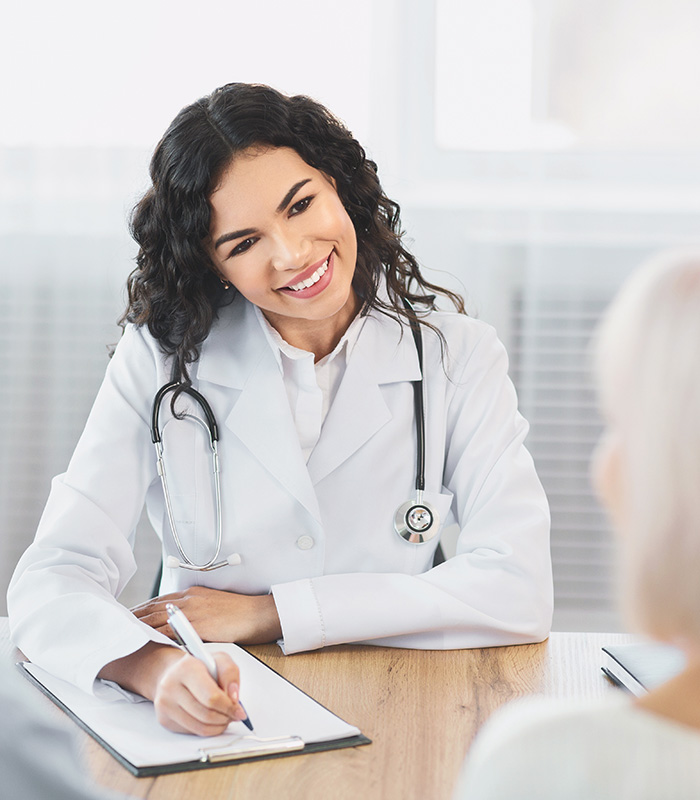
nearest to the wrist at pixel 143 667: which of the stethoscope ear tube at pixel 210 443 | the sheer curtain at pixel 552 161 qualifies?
the stethoscope ear tube at pixel 210 443

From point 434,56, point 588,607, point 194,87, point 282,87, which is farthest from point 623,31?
point 588,607

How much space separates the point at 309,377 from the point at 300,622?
0.48 m

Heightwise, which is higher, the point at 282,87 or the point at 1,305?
the point at 282,87

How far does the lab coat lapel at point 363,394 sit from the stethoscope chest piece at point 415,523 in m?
0.13

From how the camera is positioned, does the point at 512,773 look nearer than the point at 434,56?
Yes

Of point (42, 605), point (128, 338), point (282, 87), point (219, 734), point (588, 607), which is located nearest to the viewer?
point (219, 734)

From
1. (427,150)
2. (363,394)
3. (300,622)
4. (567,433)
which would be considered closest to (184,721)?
(300,622)

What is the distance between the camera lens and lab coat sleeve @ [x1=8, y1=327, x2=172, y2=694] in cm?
116

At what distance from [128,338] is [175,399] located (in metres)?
0.20

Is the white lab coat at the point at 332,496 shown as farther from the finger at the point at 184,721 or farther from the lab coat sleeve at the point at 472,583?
the finger at the point at 184,721

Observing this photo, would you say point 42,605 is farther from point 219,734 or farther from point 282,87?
point 282,87

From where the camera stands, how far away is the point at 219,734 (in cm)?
98

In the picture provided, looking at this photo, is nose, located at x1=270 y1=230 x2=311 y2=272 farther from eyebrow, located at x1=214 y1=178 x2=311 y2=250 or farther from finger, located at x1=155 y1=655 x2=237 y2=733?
finger, located at x1=155 y1=655 x2=237 y2=733

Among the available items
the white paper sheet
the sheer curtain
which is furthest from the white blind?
the white paper sheet
